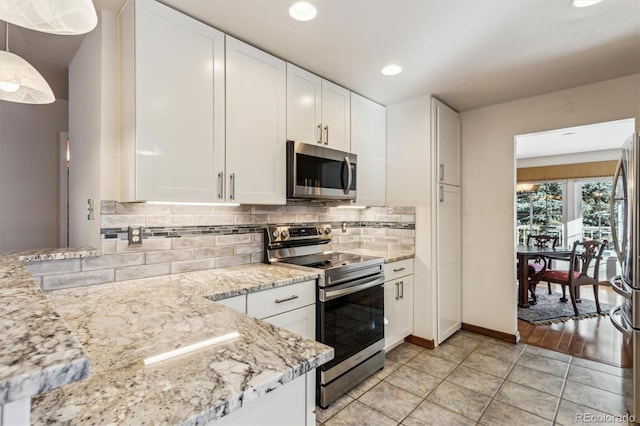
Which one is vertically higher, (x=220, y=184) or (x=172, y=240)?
(x=220, y=184)

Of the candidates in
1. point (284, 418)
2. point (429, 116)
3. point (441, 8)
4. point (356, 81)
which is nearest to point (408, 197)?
point (429, 116)

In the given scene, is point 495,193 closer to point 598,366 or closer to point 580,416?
point 598,366

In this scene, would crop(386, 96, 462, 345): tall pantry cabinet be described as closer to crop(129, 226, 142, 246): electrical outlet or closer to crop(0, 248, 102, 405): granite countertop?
crop(129, 226, 142, 246): electrical outlet

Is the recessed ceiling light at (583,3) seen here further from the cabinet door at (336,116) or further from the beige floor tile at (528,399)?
the beige floor tile at (528,399)

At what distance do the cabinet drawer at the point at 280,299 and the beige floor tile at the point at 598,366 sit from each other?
2.39m

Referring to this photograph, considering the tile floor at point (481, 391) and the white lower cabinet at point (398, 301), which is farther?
the white lower cabinet at point (398, 301)

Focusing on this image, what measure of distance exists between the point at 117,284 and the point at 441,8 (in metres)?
2.26

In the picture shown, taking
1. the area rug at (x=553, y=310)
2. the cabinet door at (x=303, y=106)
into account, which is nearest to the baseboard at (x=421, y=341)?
the area rug at (x=553, y=310)

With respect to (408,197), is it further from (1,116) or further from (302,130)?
(1,116)

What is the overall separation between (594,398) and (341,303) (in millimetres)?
1834

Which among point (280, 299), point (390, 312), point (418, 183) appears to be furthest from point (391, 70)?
point (390, 312)

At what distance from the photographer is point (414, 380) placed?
252 cm

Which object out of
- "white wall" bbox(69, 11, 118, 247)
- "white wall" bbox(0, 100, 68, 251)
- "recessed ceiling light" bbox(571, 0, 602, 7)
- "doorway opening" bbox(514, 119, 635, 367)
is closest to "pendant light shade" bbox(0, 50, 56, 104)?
"white wall" bbox(69, 11, 118, 247)

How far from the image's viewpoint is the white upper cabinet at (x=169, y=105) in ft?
5.55
